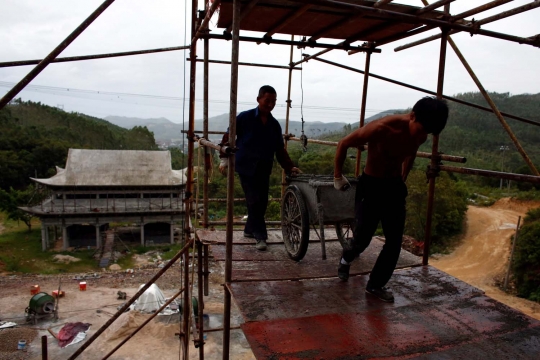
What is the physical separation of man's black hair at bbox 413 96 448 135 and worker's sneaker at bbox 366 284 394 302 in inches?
48.6

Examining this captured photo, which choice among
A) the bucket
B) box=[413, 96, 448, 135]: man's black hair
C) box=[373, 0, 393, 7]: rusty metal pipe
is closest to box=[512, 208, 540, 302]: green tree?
box=[413, 96, 448, 135]: man's black hair

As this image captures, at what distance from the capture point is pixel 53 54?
2568mm

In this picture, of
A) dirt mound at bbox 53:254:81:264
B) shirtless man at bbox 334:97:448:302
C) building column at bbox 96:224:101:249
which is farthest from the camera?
building column at bbox 96:224:101:249

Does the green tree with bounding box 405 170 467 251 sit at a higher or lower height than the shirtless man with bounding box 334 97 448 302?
lower

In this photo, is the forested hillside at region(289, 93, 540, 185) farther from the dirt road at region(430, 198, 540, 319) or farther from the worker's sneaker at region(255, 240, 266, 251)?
the worker's sneaker at region(255, 240, 266, 251)

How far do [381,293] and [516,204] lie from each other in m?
24.6

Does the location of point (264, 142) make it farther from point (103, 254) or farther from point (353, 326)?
point (103, 254)

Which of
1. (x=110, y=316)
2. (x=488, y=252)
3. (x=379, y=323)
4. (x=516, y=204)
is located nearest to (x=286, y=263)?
(x=379, y=323)

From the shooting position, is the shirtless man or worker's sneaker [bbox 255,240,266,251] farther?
worker's sneaker [bbox 255,240,266,251]

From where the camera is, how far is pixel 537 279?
13.8 metres

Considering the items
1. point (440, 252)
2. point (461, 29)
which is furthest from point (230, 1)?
point (440, 252)

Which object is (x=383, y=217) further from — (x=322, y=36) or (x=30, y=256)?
(x=30, y=256)

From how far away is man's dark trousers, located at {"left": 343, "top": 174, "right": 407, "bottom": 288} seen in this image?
299 centimetres

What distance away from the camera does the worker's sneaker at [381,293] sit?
9.43ft
